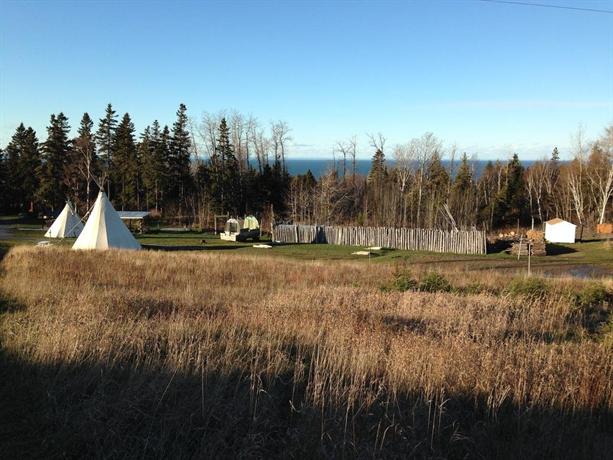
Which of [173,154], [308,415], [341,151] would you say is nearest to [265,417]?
[308,415]

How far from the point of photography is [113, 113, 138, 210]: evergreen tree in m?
56.4

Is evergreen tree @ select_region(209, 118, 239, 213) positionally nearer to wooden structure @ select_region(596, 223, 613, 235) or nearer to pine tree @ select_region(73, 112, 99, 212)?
pine tree @ select_region(73, 112, 99, 212)

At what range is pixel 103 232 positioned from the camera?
94.3ft

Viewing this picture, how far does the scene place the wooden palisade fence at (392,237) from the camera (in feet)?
127

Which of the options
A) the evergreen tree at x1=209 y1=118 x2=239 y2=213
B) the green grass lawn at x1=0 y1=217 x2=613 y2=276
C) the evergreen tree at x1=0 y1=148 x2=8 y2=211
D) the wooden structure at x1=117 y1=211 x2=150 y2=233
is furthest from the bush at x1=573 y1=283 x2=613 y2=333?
the evergreen tree at x1=0 y1=148 x2=8 y2=211

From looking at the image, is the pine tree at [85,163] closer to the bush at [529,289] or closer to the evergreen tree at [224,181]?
the evergreen tree at [224,181]

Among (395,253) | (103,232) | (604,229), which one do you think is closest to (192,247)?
(103,232)

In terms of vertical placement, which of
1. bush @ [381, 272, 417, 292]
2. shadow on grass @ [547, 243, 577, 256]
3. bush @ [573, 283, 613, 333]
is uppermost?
bush @ [381, 272, 417, 292]

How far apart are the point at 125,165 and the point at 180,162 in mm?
5898

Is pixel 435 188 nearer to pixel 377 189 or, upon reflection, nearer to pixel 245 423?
pixel 377 189

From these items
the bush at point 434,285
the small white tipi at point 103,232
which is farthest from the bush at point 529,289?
the small white tipi at point 103,232

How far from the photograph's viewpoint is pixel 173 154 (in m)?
56.8

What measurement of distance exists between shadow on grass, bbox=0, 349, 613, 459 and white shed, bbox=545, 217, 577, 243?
4189 cm

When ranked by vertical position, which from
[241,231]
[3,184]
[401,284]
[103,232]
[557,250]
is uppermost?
[3,184]
